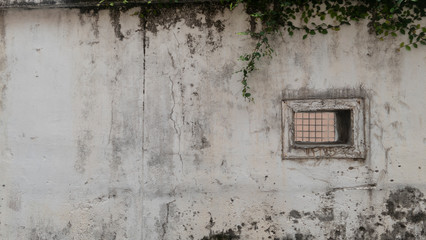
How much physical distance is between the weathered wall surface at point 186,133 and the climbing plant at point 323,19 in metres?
0.09

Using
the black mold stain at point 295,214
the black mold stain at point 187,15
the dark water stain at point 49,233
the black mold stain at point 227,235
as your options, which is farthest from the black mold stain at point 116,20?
the black mold stain at point 295,214

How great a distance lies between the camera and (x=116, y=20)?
3541 mm

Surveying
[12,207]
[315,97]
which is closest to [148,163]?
[12,207]

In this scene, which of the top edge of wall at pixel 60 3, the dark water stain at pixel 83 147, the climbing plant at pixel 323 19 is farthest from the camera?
the dark water stain at pixel 83 147

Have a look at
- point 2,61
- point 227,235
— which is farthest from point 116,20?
point 227,235

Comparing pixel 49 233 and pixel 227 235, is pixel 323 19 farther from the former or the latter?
pixel 49 233

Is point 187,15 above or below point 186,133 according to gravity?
above

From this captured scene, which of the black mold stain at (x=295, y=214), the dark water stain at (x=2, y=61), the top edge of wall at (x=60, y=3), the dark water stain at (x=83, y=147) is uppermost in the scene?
the top edge of wall at (x=60, y=3)

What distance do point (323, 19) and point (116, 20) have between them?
2.08 metres

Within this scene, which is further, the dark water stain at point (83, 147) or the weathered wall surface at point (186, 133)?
the dark water stain at point (83, 147)

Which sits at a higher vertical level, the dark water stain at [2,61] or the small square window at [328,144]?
the dark water stain at [2,61]

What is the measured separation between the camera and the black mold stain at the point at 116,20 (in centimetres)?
354

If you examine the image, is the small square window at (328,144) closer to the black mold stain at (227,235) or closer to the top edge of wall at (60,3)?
the black mold stain at (227,235)

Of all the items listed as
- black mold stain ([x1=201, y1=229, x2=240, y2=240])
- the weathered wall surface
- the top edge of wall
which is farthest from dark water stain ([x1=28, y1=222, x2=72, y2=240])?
the top edge of wall
